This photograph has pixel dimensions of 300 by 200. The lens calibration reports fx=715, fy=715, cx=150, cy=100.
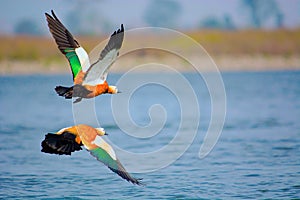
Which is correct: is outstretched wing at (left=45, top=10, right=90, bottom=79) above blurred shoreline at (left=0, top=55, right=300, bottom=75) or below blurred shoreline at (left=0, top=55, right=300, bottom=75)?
below

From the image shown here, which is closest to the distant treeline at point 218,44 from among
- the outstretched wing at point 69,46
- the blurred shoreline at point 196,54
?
the blurred shoreline at point 196,54

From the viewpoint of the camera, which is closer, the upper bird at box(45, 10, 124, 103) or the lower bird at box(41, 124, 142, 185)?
the upper bird at box(45, 10, 124, 103)

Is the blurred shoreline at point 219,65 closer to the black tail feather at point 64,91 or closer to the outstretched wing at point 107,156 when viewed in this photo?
the outstretched wing at point 107,156

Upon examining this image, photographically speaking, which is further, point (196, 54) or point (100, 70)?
point (196, 54)

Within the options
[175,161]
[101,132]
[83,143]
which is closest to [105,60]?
[101,132]

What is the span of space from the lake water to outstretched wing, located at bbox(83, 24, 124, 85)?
1920mm

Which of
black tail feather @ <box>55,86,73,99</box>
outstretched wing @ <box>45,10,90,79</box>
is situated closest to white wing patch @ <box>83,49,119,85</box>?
black tail feather @ <box>55,86,73,99</box>

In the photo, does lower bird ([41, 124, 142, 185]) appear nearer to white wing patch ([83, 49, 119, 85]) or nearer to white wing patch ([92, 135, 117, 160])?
white wing patch ([92, 135, 117, 160])

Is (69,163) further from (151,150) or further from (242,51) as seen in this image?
(242,51)

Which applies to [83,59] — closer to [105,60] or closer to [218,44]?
[105,60]

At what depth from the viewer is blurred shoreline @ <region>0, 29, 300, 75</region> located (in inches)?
1679

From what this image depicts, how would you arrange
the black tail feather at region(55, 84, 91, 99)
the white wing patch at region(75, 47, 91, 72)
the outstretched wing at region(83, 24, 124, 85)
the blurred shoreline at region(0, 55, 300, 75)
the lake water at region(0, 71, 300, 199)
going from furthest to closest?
the blurred shoreline at region(0, 55, 300, 75) < the lake water at region(0, 71, 300, 199) < the white wing patch at region(75, 47, 91, 72) < the black tail feather at region(55, 84, 91, 99) < the outstretched wing at region(83, 24, 124, 85)

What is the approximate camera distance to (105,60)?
7906 millimetres

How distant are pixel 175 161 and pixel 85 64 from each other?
3.77 metres
